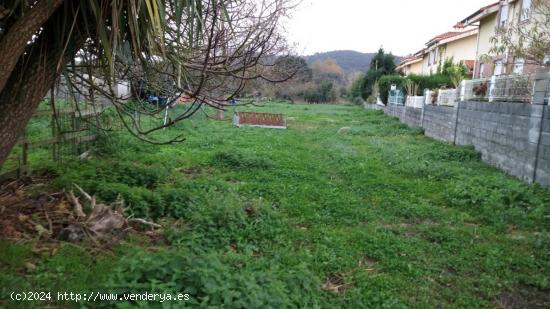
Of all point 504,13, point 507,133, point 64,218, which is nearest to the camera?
point 64,218

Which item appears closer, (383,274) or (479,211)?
(383,274)

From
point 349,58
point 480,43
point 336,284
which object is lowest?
point 336,284

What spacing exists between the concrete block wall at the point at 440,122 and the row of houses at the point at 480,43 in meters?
1.74

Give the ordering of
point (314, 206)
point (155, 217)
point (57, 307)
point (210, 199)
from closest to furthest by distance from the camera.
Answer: point (57, 307) → point (155, 217) → point (210, 199) → point (314, 206)

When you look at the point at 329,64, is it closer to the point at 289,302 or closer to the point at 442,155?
the point at 442,155

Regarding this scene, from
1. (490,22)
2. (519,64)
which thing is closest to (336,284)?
(519,64)

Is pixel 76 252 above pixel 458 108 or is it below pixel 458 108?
below

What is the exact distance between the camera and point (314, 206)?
5.75 m

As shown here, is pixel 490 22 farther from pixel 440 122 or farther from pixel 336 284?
pixel 336 284

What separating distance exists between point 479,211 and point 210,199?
361 centimetres

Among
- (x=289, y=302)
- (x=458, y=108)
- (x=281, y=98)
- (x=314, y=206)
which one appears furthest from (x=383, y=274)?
(x=281, y=98)

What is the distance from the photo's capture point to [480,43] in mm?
19953

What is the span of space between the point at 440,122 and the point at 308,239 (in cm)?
981

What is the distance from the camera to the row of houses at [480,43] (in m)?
13.9
